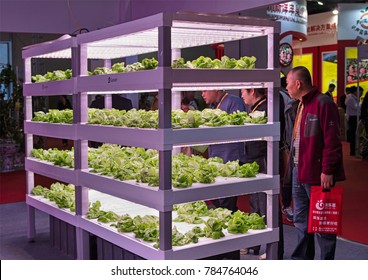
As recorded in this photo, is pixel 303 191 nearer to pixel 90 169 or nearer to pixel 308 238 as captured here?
pixel 308 238

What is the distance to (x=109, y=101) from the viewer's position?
6156 millimetres

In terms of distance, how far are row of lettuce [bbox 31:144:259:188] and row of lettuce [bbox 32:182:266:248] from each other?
321 mm

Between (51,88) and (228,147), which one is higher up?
(51,88)

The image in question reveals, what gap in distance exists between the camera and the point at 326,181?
438 centimetres

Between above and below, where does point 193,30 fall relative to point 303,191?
above

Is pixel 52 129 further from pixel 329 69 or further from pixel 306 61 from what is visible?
pixel 306 61

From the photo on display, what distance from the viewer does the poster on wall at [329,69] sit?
69.8ft

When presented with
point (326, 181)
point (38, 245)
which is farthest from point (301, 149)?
point (38, 245)

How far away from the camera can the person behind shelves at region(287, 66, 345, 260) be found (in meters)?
4.39

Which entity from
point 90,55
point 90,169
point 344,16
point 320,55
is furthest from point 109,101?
point 320,55

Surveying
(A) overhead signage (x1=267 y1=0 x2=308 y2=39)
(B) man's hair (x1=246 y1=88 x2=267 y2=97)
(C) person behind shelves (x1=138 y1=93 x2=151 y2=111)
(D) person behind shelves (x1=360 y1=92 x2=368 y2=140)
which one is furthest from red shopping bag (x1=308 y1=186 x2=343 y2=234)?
(D) person behind shelves (x1=360 y1=92 x2=368 y2=140)

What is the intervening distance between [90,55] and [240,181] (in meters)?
2.60

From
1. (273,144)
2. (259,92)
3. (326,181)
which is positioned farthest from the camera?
(259,92)

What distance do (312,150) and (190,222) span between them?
113 cm
